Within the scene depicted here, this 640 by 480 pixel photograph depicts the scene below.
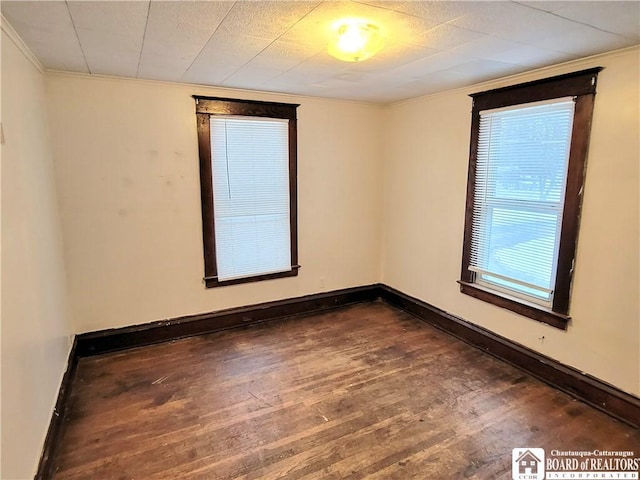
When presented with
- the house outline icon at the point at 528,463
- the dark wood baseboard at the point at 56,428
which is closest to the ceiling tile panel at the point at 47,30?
the dark wood baseboard at the point at 56,428

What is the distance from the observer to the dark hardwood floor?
7.08 ft

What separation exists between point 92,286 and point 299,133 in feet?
8.01

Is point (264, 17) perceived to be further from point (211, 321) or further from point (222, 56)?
point (211, 321)

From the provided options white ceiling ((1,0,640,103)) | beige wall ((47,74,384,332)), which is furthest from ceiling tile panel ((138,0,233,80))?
beige wall ((47,74,384,332))

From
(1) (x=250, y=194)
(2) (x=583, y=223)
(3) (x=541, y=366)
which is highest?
(1) (x=250, y=194)

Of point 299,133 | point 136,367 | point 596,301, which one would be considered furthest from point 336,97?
point 136,367

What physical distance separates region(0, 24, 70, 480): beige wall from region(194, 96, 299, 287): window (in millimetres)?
1256

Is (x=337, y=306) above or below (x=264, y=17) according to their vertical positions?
below

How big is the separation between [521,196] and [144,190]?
10.6 feet

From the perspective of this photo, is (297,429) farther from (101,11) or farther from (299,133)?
(299,133)

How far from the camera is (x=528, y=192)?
305cm

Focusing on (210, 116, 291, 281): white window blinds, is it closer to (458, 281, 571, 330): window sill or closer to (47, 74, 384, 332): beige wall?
(47, 74, 384, 332): beige wall

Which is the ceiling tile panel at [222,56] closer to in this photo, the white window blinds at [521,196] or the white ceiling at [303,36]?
the white ceiling at [303,36]

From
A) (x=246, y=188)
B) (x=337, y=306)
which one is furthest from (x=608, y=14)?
(x=337, y=306)
